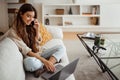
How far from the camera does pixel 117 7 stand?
225 inches

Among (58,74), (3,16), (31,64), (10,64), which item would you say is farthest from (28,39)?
(3,16)

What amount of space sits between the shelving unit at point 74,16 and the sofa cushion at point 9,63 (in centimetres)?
399

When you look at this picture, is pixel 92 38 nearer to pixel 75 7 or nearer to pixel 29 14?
pixel 29 14

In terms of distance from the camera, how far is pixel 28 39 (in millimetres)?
2307

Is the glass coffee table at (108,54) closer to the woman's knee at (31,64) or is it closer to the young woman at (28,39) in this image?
the young woman at (28,39)

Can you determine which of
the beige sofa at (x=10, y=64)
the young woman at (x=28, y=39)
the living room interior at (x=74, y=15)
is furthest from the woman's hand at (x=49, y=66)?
the living room interior at (x=74, y=15)

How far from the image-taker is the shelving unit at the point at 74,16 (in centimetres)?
580

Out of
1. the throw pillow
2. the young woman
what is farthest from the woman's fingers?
the throw pillow

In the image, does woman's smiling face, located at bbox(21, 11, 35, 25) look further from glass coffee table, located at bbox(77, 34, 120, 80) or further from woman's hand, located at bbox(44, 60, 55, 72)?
glass coffee table, located at bbox(77, 34, 120, 80)

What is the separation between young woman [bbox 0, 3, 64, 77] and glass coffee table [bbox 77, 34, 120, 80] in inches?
20.5

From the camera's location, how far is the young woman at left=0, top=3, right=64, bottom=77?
197cm

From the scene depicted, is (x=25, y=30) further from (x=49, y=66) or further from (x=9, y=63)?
(x=9, y=63)

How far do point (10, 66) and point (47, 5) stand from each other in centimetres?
438

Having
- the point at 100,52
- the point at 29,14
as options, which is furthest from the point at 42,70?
the point at 100,52
